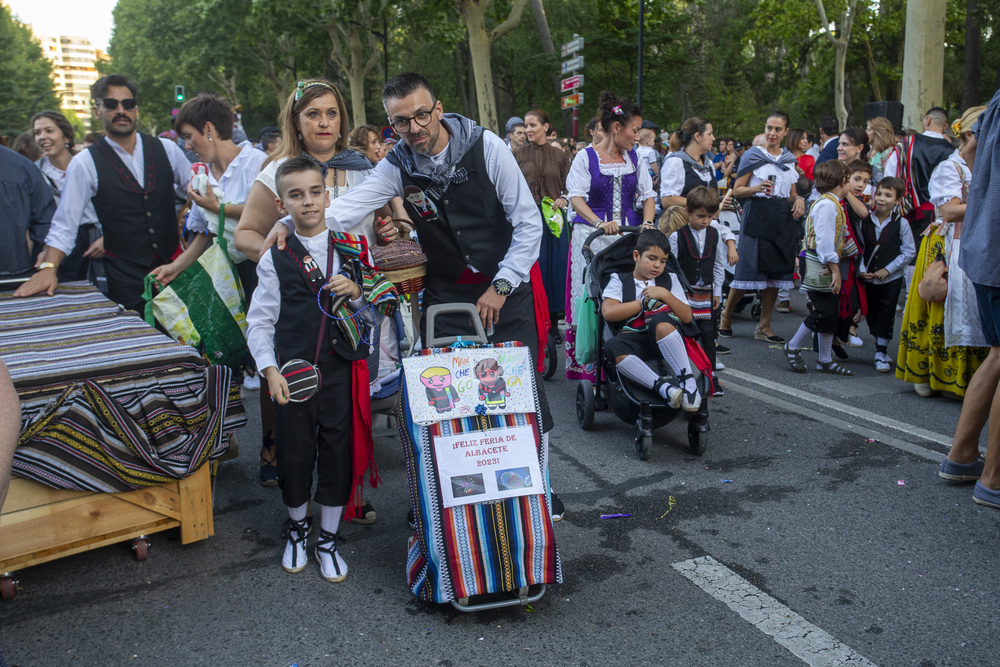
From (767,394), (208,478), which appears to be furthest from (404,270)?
(767,394)

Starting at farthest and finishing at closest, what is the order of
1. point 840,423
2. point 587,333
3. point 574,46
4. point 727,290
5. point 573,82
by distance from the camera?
point 573,82 < point 574,46 < point 727,290 < point 587,333 < point 840,423

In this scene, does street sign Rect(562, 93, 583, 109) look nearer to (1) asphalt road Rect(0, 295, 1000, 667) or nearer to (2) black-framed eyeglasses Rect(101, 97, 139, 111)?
(2) black-framed eyeglasses Rect(101, 97, 139, 111)

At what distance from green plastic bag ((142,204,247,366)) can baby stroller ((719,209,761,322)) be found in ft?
18.4

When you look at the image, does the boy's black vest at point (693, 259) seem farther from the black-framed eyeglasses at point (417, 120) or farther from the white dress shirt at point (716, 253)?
the black-framed eyeglasses at point (417, 120)

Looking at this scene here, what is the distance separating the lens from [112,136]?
4984mm

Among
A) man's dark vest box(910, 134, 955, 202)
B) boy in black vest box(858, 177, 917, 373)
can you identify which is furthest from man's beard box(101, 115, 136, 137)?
man's dark vest box(910, 134, 955, 202)

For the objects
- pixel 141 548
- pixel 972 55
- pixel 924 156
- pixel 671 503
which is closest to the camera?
pixel 141 548

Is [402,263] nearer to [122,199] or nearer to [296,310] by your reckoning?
[296,310]

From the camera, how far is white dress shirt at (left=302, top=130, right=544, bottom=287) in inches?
145

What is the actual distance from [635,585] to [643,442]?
1562 millimetres

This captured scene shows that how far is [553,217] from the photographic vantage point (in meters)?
7.41

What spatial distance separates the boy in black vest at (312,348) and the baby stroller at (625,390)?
1.94 m

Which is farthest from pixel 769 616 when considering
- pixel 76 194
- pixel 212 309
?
pixel 76 194

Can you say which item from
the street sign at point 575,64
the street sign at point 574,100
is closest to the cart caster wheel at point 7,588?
the street sign at point 575,64
